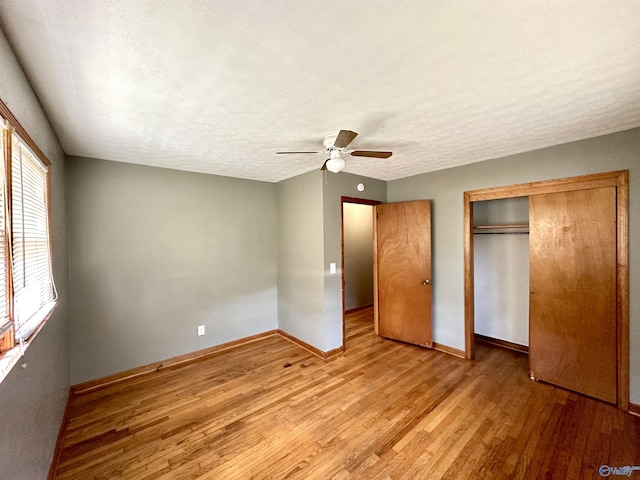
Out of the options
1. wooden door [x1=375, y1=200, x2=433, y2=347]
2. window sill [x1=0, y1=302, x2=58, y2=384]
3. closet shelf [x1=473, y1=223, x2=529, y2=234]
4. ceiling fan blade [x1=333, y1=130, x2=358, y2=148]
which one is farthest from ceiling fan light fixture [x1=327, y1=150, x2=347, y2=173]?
closet shelf [x1=473, y1=223, x2=529, y2=234]

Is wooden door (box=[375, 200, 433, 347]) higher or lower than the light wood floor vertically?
higher

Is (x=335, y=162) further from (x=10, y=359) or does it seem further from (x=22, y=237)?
(x=10, y=359)

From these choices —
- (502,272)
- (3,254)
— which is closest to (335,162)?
(3,254)

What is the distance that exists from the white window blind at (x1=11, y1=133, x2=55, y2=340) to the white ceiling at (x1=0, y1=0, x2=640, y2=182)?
0.46 meters

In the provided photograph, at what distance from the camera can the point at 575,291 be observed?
2463mm

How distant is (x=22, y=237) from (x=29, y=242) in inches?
7.0

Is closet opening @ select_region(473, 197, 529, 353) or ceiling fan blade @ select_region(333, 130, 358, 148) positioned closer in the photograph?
ceiling fan blade @ select_region(333, 130, 358, 148)

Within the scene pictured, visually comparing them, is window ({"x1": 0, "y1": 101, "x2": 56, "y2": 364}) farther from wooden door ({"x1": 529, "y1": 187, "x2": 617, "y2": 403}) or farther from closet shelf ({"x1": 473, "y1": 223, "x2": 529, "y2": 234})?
closet shelf ({"x1": 473, "y1": 223, "x2": 529, "y2": 234})

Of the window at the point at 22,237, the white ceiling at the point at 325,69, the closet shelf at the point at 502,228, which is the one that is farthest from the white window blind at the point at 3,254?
the closet shelf at the point at 502,228

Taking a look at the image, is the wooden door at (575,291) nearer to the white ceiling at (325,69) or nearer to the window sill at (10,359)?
the white ceiling at (325,69)

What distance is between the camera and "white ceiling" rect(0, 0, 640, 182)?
1.01m

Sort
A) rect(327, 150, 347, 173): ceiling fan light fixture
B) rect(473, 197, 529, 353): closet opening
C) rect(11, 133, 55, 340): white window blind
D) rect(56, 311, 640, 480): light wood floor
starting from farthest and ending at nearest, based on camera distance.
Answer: rect(473, 197, 529, 353): closet opening → rect(327, 150, 347, 173): ceiling fan light fixture → rect(56, 311, 640, 480): light wood floor → rect(11, 133, 55, 340): white window blind

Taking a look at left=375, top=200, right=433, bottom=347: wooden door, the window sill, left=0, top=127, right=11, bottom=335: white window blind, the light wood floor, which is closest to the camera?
the window sill

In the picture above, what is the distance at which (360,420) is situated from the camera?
215 centimetres
